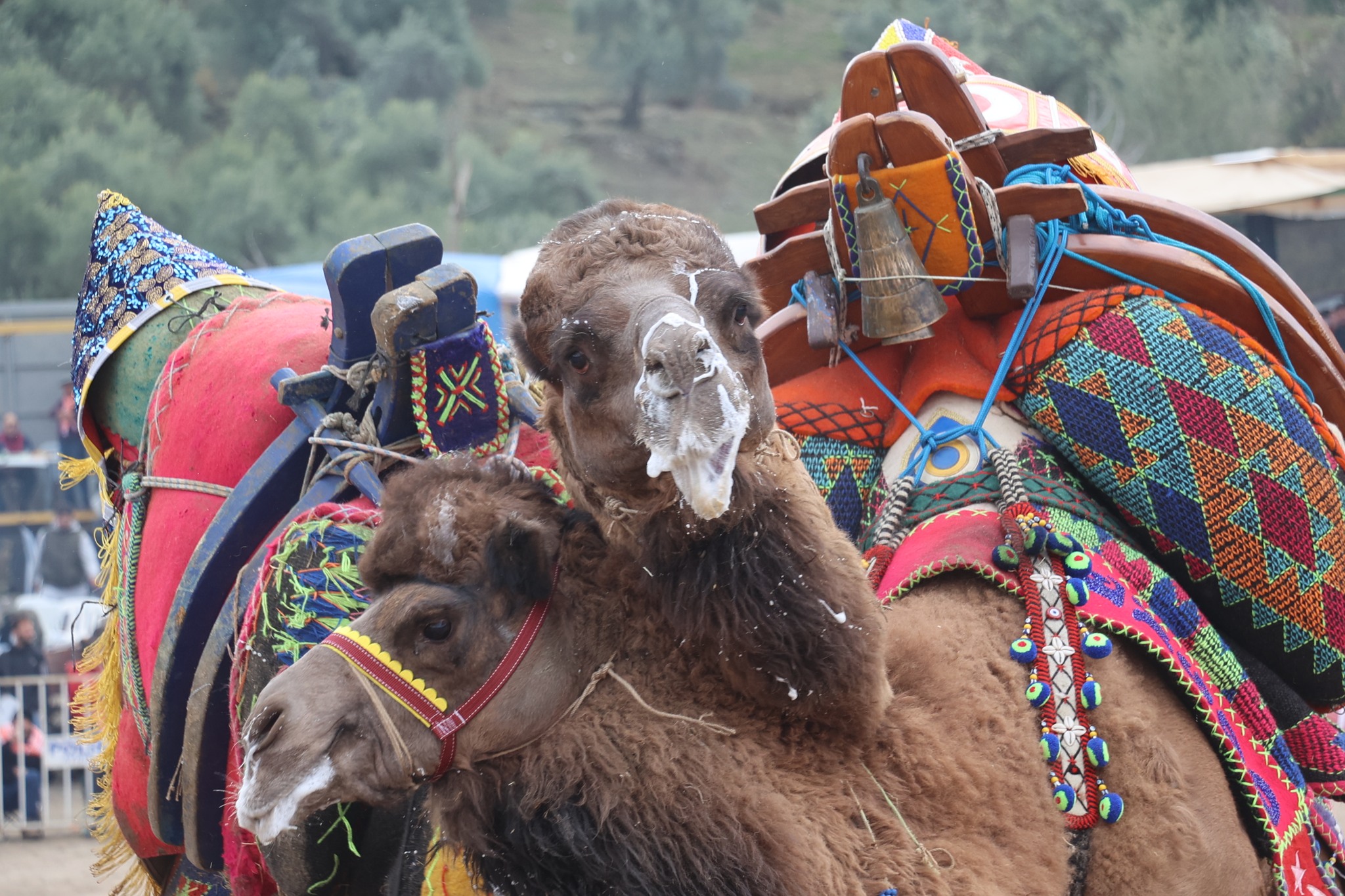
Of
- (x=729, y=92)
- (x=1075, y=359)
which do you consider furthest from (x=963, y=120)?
(x=729, y=92)

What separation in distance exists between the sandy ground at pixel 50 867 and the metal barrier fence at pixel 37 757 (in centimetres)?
13

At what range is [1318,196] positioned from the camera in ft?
38.8

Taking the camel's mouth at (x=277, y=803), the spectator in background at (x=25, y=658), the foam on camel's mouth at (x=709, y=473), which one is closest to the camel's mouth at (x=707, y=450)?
the foam on camel's mouth at (x=709, y=473)

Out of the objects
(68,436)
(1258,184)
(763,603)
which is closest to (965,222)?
(763,603)

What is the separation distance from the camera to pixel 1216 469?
2.79 metres

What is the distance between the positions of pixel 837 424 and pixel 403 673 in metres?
1.44

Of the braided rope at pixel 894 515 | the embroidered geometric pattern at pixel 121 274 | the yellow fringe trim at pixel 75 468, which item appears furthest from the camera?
the yellow fringe trim at pixel 75 468

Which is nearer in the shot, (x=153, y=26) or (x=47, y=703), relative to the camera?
(x=47, y=703)

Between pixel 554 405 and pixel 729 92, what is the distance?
39.6 metres

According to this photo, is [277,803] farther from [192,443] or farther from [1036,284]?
Answer: [1036,284]

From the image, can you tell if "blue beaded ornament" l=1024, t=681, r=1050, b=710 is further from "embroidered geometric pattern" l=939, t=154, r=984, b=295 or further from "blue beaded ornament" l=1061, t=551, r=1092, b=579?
"embroidered geometric pattern" l=939, t=154, r=984, b=295

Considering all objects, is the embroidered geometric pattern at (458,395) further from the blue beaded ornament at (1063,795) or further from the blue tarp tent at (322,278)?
the blue tarp tent at (322,278)

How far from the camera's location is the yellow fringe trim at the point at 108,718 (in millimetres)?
3523

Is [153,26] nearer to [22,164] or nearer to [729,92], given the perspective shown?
[22,164]
